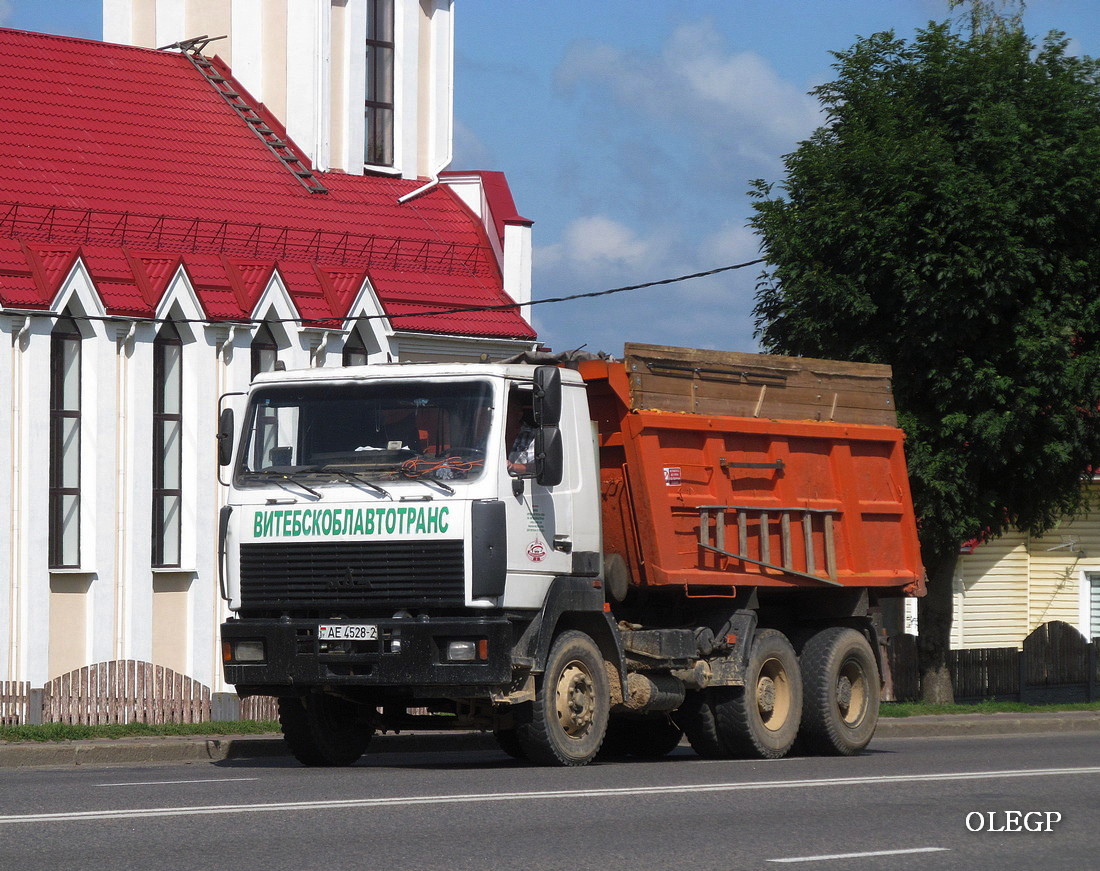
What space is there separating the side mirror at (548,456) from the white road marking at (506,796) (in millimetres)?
2562

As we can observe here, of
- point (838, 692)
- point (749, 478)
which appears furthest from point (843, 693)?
point (749, 478)

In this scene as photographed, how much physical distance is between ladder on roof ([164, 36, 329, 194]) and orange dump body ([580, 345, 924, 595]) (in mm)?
16687

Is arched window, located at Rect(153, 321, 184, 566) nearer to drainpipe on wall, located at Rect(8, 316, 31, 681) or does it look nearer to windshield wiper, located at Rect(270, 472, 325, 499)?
drainpipe on wall, located at Rect(8, 316, 31, 681)

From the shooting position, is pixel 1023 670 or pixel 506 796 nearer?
pixel 506 796

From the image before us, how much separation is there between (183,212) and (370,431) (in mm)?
16302

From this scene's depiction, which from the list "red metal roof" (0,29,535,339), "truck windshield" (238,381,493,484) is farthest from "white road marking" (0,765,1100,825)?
"red metal roof" (0,29,535,339)

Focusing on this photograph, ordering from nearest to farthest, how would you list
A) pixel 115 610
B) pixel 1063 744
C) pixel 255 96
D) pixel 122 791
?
1. pixel 122 791
2. pixel 1063 744
3. pixel 115 610
4. pixel 255 96

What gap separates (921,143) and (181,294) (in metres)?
10.5

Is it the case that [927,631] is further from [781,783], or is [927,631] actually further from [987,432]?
[781,783]

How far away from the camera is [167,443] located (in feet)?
90.8

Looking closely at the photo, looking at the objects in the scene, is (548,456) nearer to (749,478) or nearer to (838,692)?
(749,478)

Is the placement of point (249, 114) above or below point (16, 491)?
above

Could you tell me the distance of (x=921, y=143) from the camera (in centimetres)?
2512

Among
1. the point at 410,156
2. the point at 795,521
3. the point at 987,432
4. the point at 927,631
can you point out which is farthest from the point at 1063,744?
the point at 410,156
